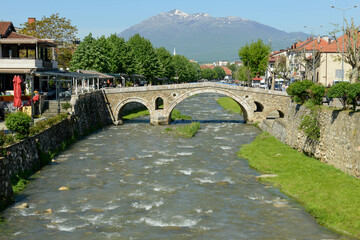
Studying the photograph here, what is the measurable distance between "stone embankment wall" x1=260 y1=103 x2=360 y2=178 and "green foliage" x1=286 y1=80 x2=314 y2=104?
2.24 ft

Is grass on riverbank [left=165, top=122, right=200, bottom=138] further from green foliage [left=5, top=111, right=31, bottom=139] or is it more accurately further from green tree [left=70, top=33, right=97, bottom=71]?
green tree [left=70, top=33, right=97, bottom=71]

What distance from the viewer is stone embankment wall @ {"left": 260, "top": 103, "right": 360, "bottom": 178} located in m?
25.2

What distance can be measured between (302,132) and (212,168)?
8.32 metres

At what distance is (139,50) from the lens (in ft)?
305

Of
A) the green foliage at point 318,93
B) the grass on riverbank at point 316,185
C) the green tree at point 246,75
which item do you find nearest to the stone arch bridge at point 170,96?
the grass on riverbank at point 316,185

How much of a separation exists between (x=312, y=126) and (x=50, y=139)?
20.3 m

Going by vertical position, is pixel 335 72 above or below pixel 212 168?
above

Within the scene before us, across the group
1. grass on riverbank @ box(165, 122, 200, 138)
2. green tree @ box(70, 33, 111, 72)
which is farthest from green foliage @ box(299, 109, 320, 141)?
green tree @ box(70, 33, 111, 72)

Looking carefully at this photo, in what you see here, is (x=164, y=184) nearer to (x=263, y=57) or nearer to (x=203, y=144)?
(x=203, y=144)

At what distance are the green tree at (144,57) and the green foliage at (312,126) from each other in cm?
5997

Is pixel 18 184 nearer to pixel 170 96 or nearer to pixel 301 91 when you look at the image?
pixel 301 91

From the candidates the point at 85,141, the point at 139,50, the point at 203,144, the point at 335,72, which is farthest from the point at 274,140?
the point at 139,50

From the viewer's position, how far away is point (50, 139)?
115ft

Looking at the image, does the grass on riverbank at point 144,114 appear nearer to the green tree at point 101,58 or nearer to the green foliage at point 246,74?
the green tree at point 101,58
